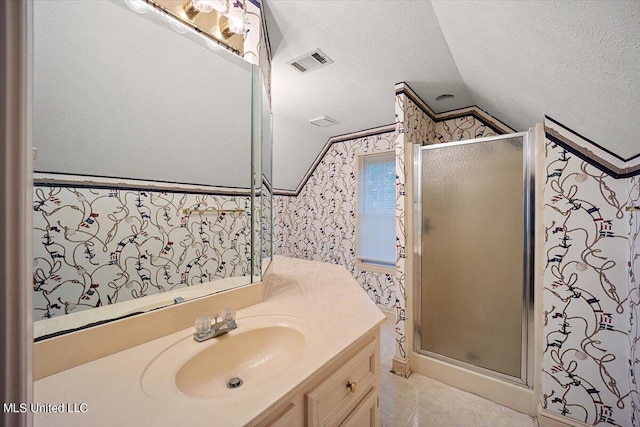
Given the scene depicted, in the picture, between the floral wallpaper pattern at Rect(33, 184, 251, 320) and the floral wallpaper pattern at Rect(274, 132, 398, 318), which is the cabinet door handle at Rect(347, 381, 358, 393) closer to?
the floral wallpaper pattern at Rect(33, 184, 251, 320)

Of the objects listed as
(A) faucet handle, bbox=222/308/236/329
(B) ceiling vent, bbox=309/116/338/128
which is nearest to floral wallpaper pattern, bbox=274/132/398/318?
(B) ceiling vent, bbox=309/116/338/128

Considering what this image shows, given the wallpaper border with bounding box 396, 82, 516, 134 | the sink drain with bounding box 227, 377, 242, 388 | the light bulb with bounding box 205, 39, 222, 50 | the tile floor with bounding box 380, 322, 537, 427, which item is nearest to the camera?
the sink drain with bounding box 227, 377, 242, 388

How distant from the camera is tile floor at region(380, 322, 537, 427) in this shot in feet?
4.97

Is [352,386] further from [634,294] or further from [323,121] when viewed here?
[323,121]

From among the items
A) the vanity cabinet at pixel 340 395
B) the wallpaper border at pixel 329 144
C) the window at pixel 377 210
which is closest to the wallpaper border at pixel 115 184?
the vanity cabinet at pixel 340 395

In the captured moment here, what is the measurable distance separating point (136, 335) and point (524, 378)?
6.93 ft

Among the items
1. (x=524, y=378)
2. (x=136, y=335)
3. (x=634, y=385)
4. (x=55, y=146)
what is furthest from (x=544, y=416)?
(x=55, y=146)

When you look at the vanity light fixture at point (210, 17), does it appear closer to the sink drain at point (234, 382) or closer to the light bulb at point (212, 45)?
the light bulb at point (212, 45)

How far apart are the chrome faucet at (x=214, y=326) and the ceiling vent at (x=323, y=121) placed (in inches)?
86.5

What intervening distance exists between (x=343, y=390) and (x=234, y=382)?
1.10 ft

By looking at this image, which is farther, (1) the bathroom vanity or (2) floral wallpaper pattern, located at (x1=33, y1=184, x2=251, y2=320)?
(2) floral wallpaper pattern, located at (x1=33, y1=184, x2=251, y2=320)

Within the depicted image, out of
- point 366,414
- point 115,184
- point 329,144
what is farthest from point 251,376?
point 329,144

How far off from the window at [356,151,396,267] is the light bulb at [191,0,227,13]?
2.13 meters

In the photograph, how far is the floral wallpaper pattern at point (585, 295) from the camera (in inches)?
49.1
